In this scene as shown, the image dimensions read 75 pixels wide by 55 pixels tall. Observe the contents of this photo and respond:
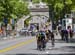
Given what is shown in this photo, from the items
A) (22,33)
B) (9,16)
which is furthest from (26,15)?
(9,16)

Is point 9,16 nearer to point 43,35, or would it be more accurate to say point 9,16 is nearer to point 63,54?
point 43,35

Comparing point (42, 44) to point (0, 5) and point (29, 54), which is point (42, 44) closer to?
point (29, 54)

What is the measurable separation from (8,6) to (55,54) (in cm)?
4447

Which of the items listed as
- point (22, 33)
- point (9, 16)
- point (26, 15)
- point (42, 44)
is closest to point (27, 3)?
point (26, 15)

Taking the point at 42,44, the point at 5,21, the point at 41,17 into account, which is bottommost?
the point at 41,17

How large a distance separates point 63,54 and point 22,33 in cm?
6693

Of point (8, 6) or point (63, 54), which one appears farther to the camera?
point (8, 6)

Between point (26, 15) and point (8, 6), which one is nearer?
point (8, 6)

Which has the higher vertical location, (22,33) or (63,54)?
(63,54)

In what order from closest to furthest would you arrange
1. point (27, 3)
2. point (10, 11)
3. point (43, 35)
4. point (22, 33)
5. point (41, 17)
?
point (43, 35) < point (10, 11) < point (22, 33) < point (27, 3) < point (41, 17)

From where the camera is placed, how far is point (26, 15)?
385 feet

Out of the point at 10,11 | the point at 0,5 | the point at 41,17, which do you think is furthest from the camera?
the point at 41,17

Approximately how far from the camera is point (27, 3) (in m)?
117

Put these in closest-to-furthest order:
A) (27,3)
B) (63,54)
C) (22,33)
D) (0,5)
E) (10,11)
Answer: (63,54) → (0,5) → (10,11) → (22,33) → (27,3)
